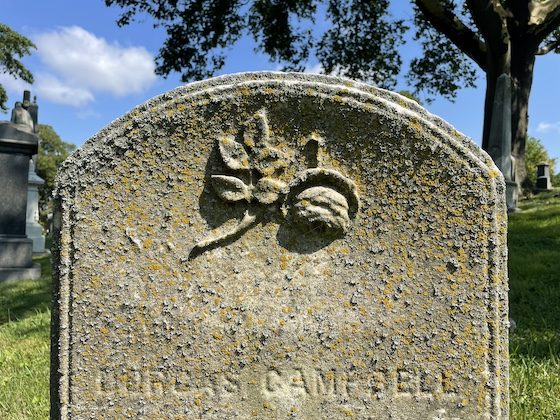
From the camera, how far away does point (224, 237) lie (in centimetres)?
180

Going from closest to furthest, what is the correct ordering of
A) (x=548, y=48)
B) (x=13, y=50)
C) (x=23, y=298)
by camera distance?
(x=23, y=298), (x=548, y=48), (x=13, y=50)

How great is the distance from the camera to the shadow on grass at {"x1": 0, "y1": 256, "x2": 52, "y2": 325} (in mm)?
5305

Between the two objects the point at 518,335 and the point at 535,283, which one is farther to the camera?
the point at 535,283

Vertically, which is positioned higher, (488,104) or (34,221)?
(488,104)

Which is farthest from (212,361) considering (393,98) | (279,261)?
(393,98)

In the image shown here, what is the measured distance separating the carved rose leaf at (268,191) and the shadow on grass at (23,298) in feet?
14.0

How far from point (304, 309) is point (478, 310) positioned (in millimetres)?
603

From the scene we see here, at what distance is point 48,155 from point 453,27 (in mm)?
42518

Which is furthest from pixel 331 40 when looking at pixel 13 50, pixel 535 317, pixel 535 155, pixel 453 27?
pixel 535 155

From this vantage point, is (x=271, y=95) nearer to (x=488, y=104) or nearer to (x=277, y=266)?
(x=277, y=266)

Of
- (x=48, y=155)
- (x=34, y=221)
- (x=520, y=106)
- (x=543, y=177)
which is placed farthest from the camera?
(x=48, y=155)

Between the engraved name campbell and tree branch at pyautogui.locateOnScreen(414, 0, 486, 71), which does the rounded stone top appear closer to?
the engraved name campbell

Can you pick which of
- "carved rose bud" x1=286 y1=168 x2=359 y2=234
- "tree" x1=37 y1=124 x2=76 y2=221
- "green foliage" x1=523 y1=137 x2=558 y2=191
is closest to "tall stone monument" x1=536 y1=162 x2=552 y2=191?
"carved rose bud" x1=286 y1=168 x2=359 y2=234

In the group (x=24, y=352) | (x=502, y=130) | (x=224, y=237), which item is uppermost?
(x=502, y=130)
